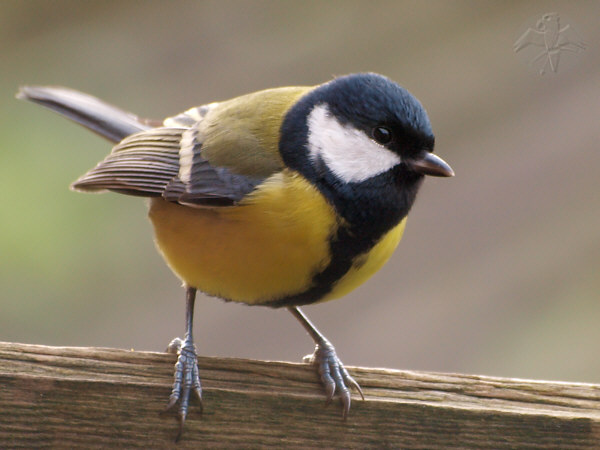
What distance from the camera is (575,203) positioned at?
281cm

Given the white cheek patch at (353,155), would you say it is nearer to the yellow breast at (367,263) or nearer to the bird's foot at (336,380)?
the yellow breast at (367,263)

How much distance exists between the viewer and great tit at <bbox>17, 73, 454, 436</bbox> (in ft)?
5.90

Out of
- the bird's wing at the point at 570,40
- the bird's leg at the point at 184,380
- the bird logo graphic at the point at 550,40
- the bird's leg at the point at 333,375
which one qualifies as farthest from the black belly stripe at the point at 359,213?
the bird's wing at the point at 570,40

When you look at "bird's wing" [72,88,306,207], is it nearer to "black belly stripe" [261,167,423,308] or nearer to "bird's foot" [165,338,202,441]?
"black belly stripe" [261,167,423,308]

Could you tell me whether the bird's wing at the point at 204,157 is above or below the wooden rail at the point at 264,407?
above

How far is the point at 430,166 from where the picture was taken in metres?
1.84

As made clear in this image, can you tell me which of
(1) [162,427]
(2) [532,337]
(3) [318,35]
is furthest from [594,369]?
(1) [162,427]

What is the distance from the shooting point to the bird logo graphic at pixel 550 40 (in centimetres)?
211

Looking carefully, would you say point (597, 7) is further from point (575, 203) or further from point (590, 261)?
point (590, 261)

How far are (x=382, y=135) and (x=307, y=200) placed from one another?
0.73ft

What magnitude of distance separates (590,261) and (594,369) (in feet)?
1.34

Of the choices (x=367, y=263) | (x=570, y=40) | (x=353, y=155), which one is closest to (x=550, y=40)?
(x=570, y=40)

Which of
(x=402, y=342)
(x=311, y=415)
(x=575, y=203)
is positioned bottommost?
(x=402, y=342)

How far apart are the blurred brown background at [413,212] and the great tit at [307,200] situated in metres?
0.74
